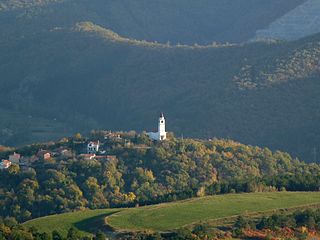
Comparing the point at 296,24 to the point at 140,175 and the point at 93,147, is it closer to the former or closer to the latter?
the point at 93,147

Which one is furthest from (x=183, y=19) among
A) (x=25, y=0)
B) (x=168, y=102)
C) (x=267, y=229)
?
(x=267, y=229)

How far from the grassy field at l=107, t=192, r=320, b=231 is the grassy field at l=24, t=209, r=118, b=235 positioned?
0.72 metres

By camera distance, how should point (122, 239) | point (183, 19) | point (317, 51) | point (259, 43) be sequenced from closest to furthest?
point (122, 239) < point (317, 51) < point (259, 43) < point (183, 19)

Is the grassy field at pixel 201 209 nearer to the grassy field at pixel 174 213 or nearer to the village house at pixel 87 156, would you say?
the grassy field at pixel 174 213

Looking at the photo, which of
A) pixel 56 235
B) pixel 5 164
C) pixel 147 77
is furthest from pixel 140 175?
pixel 147 77

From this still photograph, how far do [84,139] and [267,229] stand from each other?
2840cm

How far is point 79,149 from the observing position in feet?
293

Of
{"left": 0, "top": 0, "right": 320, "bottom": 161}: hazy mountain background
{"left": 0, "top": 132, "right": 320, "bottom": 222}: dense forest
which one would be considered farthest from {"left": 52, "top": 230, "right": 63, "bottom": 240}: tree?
{"left": 0, "top": 0, "right": 320, "bottom": 161}: hazy mountain background

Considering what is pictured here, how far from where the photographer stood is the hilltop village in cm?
8650

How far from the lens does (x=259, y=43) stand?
137875mm

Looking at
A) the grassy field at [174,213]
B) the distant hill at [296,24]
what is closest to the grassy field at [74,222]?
the grassy field at [174,213]

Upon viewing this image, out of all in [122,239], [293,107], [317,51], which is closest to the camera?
[122,239]

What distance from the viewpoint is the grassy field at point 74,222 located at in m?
67.1

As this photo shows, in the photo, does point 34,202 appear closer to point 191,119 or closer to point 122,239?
point 122,239
